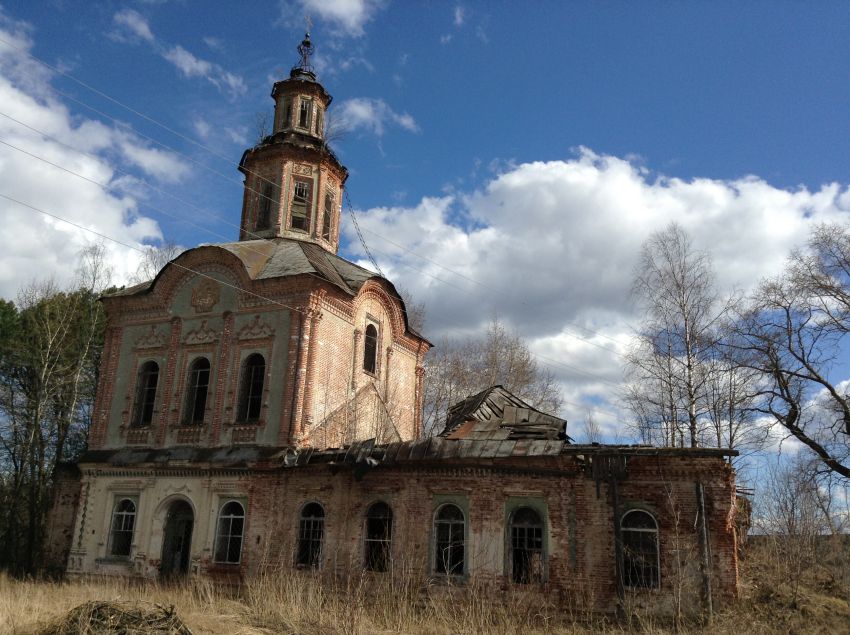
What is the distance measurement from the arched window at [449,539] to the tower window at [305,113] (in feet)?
49.7

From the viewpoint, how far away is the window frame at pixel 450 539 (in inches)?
564

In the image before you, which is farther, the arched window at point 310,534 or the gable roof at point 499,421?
the gable roof at point 499,421

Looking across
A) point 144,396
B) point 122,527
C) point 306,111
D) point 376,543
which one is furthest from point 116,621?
point 306,111

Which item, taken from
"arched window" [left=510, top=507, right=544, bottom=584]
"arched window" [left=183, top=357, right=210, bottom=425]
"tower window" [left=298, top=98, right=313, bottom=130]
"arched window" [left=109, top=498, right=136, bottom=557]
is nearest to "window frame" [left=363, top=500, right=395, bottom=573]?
"arched window" [left=510, top=507, right=544, bottom=584]

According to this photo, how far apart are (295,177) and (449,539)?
13.6m

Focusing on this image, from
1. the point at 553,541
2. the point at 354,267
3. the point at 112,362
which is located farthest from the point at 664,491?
the point at 112,362

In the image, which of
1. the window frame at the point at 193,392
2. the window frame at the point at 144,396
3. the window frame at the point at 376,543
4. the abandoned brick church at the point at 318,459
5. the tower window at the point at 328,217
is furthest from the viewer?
the tower window at the point at 328,217

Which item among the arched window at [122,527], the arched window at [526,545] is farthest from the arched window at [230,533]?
the arched window at [526,545]

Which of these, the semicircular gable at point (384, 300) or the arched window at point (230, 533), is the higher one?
the semicircular gable at point (384, 300)

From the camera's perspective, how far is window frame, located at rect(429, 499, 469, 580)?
1432 centimetres

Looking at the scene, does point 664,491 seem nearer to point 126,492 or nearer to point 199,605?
point 199,605

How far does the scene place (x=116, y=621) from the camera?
10234 millimetres

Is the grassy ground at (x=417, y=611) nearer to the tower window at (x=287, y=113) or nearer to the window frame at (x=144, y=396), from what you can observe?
the window frame at (x=144, y=396)

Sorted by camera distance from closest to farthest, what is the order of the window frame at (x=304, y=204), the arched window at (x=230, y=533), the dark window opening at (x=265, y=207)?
1. the arched window at (x=230, y=533)
2. the window frame at (x=304, y=204)
3. the dark window opening at (x=265, y=207)
